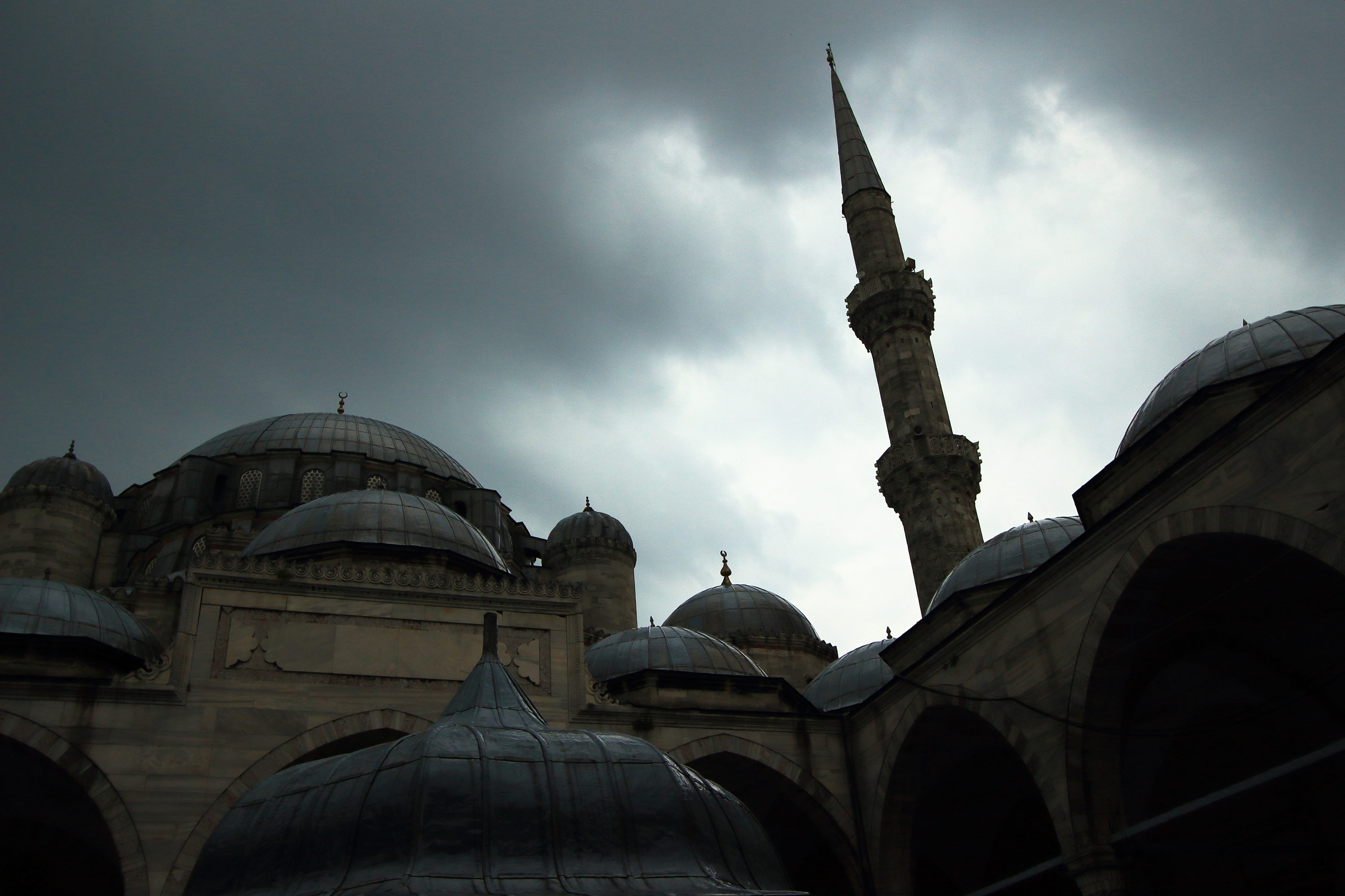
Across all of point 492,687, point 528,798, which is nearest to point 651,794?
point 528,798

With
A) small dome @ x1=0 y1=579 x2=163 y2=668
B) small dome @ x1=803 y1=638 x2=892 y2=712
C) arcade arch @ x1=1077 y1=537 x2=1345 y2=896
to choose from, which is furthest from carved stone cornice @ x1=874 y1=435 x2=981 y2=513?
small dome @ x1=0 y1=579 x2=163 y2=668

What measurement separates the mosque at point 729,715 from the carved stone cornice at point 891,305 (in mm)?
9608

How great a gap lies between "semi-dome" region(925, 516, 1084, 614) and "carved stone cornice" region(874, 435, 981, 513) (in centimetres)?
727

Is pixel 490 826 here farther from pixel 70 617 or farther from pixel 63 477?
pixel 63 477

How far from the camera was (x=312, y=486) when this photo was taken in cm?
2373

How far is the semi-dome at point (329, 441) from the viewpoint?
2538 centimetres

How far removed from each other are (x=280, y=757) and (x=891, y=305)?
726 inches

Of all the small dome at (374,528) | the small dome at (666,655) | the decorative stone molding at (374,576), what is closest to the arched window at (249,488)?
the small dome at (374,528)

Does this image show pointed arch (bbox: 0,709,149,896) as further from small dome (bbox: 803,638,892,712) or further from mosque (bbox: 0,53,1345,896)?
small dome (bbox: 803,638,892,712)

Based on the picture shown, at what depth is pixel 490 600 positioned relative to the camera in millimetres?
14148

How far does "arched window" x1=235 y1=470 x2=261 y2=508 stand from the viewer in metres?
23.3

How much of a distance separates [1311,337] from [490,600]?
10.6 metres

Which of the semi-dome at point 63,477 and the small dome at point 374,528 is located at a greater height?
the semi-dome at point 63,477

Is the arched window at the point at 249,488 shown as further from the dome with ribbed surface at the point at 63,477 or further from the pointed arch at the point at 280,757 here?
the pointed arch at the point at 280,757
